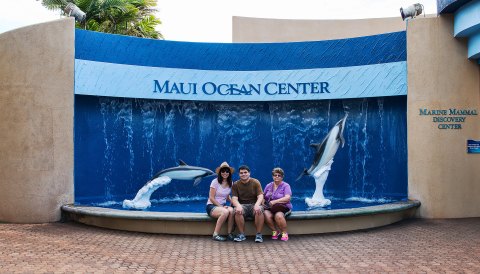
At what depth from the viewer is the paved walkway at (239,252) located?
20.3 ft

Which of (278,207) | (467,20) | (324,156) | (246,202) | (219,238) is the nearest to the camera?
(219,238)

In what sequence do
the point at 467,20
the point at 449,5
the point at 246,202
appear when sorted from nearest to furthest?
the point at 246,202 < the point at 467,20 < the point at 449,5

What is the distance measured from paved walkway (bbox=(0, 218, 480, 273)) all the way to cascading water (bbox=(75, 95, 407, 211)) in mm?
3589

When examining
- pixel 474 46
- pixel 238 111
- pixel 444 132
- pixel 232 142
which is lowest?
pixel 232 142

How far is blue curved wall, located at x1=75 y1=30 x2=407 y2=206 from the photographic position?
12148mm

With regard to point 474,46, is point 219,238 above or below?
below

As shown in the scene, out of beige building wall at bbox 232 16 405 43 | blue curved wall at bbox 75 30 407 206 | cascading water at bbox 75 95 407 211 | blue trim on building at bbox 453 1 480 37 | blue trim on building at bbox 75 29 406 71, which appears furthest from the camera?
beige building wall at bbox 232 16 405 43

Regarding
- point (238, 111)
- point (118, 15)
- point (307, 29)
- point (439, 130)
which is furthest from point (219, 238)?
point (118, 15)

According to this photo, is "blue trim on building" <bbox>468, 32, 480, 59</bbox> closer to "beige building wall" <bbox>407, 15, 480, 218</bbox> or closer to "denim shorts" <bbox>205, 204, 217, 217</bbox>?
"beige building wall" <bbox>407, 15, 480, 218</bbox>

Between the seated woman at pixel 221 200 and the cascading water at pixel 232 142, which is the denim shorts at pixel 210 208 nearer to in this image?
the seated woman at pixel 221 200

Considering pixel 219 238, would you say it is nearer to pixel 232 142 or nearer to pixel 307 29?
pixel 232 142

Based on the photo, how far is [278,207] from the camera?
8164mm

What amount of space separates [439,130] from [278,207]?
4.89 metres

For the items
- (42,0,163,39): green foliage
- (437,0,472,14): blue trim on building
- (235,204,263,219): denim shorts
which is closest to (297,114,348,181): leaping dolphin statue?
(235,204,263,219): denim shorts
